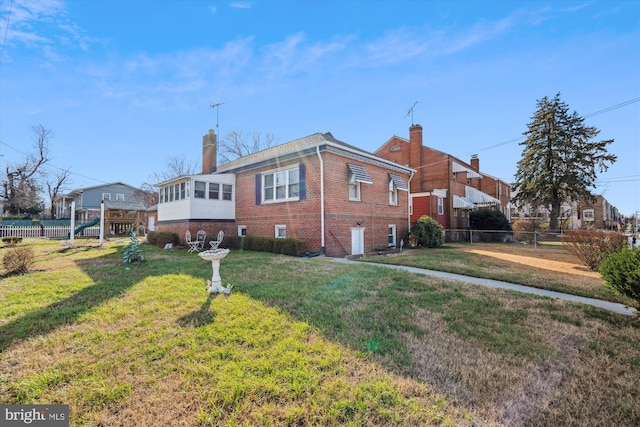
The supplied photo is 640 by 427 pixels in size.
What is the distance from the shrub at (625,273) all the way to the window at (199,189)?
15143 millimetres

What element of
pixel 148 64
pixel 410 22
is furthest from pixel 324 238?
pixel 148 64

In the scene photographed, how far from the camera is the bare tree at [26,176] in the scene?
118 feet

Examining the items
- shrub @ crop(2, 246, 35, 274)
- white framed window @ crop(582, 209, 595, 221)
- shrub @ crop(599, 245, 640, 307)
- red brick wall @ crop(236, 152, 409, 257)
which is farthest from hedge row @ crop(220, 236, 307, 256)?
white framed window @ crop(582, 209, 595, 221)

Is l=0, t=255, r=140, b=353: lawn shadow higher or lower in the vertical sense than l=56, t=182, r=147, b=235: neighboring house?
lower

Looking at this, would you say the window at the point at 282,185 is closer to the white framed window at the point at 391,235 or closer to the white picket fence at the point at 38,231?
the white framed window at the point at 391,235

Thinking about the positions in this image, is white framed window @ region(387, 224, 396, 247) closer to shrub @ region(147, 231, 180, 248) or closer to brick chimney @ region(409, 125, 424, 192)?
brick chimney @ region(409, 125, 424, 192)

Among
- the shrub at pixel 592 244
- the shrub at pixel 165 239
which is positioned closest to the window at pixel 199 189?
the shrub at pixel 165 239

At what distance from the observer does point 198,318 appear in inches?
163

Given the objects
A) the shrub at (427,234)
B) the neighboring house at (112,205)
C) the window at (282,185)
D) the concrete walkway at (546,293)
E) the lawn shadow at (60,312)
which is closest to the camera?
the lawn shadow at (60,312)

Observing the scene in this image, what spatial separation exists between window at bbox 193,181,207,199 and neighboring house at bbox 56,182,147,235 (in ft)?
51.3

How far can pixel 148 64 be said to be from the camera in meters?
10.3

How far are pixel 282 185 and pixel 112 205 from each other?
94.2 ft

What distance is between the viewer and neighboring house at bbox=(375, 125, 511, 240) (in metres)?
20.9

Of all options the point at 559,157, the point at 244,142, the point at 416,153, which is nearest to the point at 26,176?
the point at 244,142
